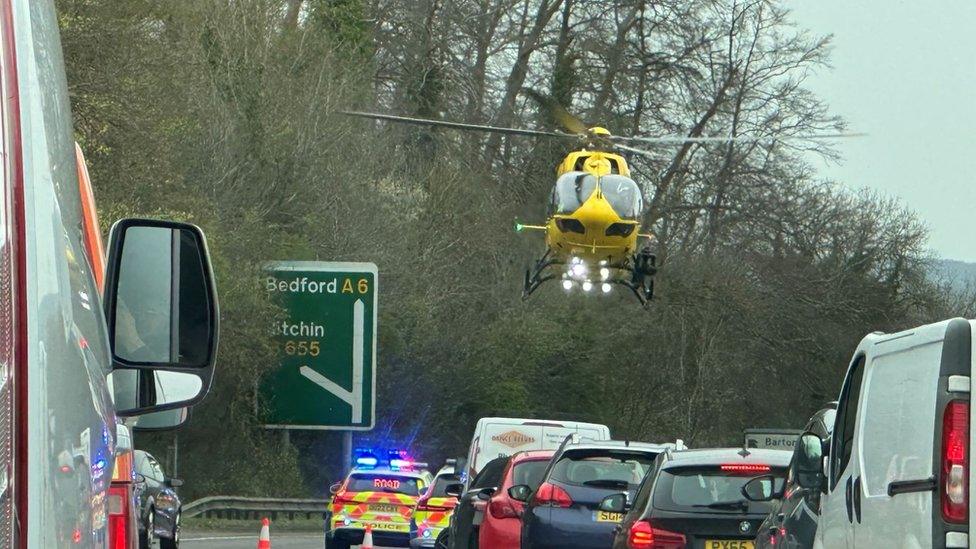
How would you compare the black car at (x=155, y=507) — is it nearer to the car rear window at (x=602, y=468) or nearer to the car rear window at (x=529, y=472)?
the car rear window at (x=529, y=472)

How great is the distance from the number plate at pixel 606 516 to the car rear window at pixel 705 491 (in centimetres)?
216

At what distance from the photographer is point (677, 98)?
5050 centimetres

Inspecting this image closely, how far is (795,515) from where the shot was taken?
32.0 feet

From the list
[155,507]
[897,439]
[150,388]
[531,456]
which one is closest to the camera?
[150,388]

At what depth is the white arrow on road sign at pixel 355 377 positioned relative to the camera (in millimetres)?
19272

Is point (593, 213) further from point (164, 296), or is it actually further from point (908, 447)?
point (164, 296)

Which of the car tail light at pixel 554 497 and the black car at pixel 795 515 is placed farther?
the car tail light at pixel 554 497

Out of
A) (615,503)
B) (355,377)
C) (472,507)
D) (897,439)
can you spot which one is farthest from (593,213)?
(897,439)

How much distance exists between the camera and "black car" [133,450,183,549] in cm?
2023

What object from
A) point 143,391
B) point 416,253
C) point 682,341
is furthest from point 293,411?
point 682,341

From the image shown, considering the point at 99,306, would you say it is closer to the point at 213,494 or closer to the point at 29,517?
the point at 29,517

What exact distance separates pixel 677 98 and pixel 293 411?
108 feet

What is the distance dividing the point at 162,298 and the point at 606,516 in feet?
34.1

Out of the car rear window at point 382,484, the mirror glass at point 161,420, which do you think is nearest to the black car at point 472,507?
the car rear window at point 382,484
